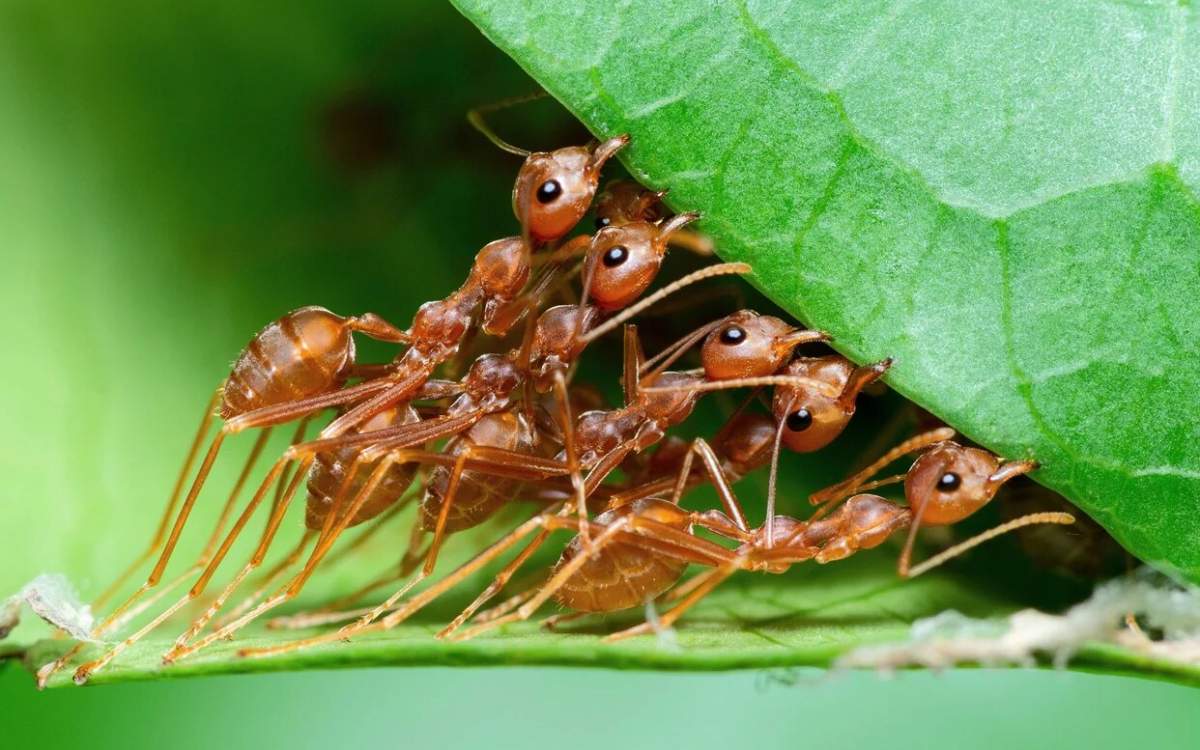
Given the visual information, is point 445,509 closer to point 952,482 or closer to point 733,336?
point 733,336

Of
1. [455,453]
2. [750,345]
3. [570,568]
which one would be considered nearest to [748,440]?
[750,345]

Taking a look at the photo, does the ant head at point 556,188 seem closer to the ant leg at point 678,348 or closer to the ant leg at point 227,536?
the ant leg at point 678,348

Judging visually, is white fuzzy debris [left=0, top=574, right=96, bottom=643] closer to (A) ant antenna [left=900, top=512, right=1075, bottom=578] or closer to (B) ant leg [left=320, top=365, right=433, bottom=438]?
(B) ant leg [left=320, top=365, right=433, bottom=438]

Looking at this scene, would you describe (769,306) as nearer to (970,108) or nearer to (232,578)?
(970,108)

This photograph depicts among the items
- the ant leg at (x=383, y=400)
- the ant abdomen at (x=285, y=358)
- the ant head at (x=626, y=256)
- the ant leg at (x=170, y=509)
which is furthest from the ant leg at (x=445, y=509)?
the ant leg at (x=170, y=509)

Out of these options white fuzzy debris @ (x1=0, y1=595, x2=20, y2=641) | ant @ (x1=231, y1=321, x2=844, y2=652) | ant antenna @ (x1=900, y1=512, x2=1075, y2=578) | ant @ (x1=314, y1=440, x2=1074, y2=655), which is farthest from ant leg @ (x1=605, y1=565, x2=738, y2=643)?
white fuzzy debris @ (x1=0, y1=595, x2=20, y2=641)

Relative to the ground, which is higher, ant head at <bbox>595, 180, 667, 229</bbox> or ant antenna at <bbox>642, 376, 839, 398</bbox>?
ant head at <bbox>595, 180, 667, 229</bbox>
